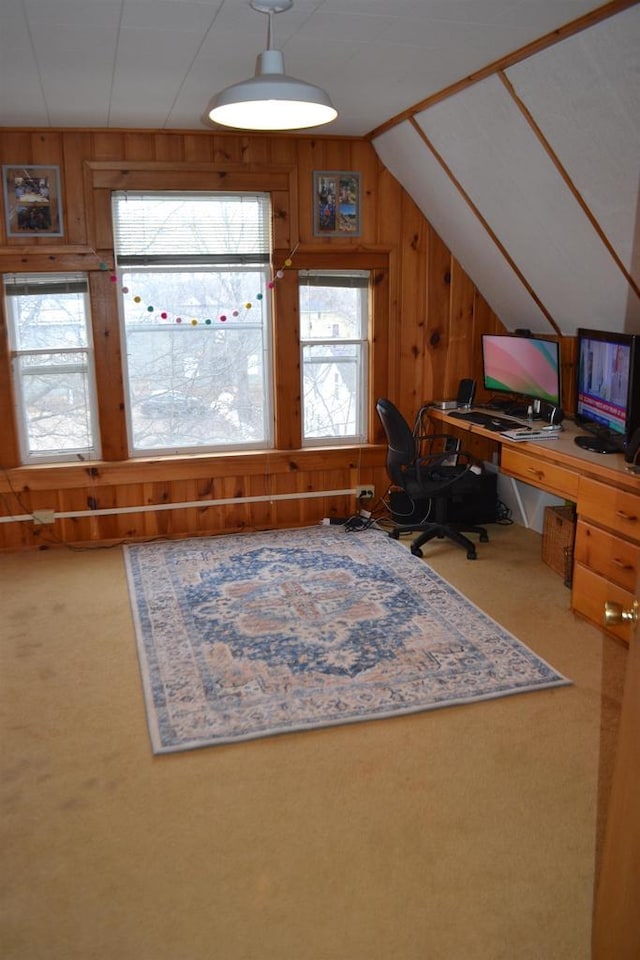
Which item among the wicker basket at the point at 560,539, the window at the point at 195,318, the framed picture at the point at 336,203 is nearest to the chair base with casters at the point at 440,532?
the wicker basket at the point at 560,539

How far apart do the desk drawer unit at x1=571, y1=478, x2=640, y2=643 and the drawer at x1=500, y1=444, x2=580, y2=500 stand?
0.10 meters

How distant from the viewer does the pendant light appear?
8.28 feet

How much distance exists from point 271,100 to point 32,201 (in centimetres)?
270

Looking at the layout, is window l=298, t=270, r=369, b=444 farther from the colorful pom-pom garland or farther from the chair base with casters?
the chair base with casters

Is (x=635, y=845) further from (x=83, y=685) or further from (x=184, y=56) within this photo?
(x=184, y=56)

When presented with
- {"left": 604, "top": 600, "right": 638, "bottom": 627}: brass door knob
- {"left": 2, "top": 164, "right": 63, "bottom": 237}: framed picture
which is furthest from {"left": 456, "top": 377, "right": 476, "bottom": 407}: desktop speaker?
{"left": 604, "top": 600, "right": 638, "bottom": 627}: brass door knob

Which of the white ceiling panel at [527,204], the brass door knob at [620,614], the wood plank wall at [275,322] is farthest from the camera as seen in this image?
the wood plank wall at [275,322]

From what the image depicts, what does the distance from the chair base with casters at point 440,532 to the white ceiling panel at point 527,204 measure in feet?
4.38

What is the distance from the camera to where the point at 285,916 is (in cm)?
A: 216

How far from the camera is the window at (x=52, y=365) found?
4.89 m

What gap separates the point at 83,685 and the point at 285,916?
1533mm

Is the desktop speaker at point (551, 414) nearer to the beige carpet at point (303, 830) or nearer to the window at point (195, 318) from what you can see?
the beige carpet at point (303, 830)

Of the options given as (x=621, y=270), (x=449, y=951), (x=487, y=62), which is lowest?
(x=449, y=951)

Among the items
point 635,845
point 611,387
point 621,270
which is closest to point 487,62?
point 621,270
